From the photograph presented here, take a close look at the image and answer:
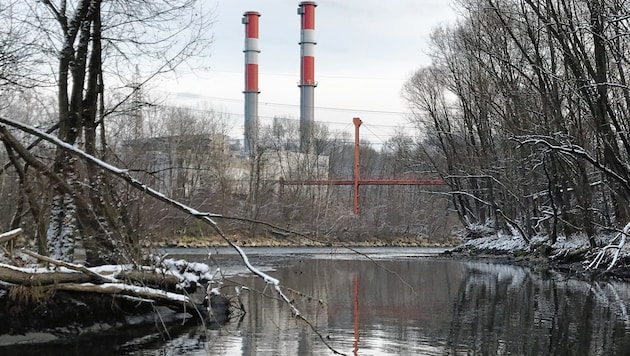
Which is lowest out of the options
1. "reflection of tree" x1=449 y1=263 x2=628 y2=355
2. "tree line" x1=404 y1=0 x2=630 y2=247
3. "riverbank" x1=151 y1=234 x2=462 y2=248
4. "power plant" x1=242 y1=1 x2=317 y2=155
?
"reflection of tree" x1=449 y1=263 x2=628 y2=355

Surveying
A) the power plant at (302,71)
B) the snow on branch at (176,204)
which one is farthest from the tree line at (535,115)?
the power plant at (302,71)

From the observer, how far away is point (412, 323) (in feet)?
46.6

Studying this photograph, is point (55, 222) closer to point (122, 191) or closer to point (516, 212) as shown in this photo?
point (122, 191)

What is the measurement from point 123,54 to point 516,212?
3070 centimetres

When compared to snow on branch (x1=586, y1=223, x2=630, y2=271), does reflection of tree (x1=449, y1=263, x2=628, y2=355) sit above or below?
below

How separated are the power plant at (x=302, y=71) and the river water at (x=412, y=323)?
146 feet

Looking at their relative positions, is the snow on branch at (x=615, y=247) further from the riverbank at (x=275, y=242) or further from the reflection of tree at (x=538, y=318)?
the riverbank at (x=275, y=242)

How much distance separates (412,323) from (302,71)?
189ft

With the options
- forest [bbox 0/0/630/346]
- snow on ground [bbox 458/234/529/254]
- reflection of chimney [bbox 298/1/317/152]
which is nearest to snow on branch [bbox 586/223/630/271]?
forest [bbox 0/0/630/346]

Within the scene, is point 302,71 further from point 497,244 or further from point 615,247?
point 615,247

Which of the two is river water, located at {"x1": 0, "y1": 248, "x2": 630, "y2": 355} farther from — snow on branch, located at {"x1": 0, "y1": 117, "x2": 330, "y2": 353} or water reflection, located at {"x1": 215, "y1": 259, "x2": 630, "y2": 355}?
snow on branch, located at {"x1": 0, "y1": 117, "x2": 330, "y2": 353}

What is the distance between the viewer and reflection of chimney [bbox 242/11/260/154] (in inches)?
2672

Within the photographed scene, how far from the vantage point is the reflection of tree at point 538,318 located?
11789 millimetres

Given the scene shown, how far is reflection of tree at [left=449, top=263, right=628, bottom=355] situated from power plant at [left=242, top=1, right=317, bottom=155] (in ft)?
147
